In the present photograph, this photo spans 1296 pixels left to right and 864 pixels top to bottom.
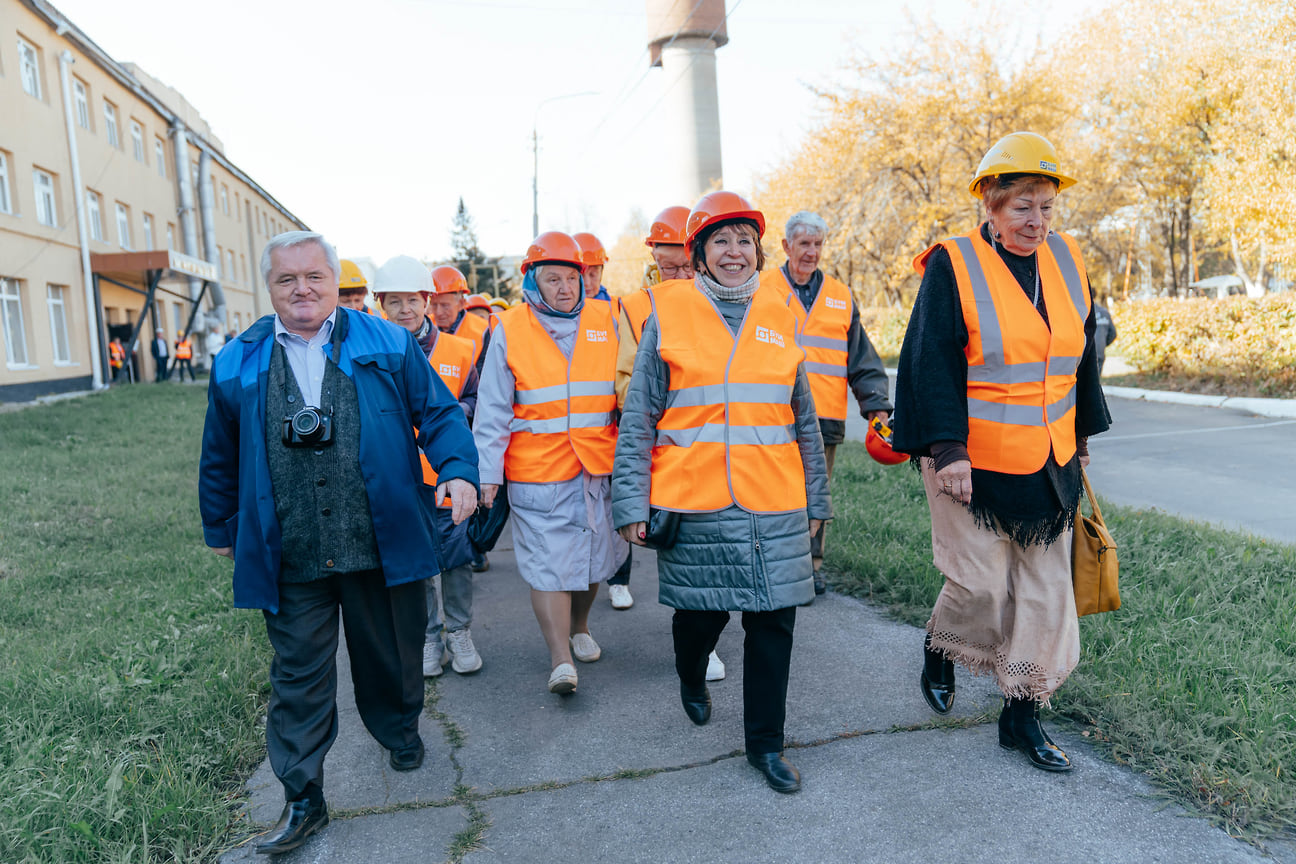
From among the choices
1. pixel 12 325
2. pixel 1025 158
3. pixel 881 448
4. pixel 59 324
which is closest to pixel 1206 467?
pixel 881 448

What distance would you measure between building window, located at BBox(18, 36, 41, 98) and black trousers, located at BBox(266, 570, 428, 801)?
24.6 metres

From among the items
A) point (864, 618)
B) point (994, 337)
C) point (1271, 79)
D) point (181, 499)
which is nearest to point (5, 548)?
point (181, 499)

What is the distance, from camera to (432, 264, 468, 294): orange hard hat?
621 centimetres

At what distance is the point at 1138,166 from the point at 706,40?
3613 centimetres

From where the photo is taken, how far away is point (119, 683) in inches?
158

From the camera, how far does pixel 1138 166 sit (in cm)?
2219

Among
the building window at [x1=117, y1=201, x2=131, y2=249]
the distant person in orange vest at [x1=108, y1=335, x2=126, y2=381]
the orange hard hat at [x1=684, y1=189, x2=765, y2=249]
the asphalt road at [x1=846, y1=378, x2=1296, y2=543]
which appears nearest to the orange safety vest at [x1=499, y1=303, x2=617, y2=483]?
the orange hard hat at [x1=684, y1=189, x2=765, y2=249]

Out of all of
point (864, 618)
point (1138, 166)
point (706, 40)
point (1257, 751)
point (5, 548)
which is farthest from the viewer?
point (706, 40)

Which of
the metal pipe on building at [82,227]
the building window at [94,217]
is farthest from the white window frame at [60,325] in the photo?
the building window at [94,217]

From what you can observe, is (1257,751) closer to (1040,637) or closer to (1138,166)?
(1040,637)

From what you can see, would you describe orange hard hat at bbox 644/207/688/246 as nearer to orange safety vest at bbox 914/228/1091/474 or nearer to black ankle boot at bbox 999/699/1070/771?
orange safety vest at bbox 914/228/1091/474

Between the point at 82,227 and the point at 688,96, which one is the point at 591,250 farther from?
the point at 688,96

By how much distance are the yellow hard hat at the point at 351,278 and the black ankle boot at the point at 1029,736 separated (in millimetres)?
4159

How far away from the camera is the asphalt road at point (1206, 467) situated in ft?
21.9
